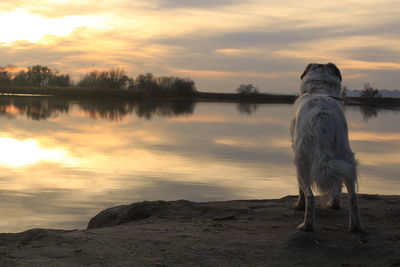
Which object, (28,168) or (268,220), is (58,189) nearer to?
(28,168)

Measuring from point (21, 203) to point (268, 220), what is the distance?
541cm

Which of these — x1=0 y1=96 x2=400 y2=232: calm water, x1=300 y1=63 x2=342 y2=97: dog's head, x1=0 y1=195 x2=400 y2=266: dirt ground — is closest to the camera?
x1=0 y1=195 x2=400 y2=266: dirt ground

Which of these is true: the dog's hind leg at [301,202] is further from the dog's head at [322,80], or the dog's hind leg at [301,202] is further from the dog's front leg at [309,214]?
the dog's head at [322,80]

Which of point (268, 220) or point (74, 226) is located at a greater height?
point (268, 220)

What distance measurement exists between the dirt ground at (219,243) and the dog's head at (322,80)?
6.17ft

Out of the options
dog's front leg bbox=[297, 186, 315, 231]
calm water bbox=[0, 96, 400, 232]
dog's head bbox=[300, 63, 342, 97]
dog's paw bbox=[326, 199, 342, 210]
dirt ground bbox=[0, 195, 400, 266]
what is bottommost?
calm water bbox=[0, 96, 400, 232]

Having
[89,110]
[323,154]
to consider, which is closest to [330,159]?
[323,154]

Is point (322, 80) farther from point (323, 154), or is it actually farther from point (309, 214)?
point (309, 214)

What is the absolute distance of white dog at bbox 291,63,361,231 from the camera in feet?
19.9

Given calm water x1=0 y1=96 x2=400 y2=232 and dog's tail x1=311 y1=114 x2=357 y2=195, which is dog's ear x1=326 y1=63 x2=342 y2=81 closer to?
dog's tail x1=311 y1=114 x2=357 y2=195

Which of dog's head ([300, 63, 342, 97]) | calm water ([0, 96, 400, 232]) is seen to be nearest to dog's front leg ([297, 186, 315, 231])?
dog's head ([300, 63, 342, 97])

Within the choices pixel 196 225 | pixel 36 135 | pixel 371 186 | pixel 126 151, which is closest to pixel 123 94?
pixel 36 135

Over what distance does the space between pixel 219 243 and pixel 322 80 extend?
124 inches

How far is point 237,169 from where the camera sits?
1556cm
